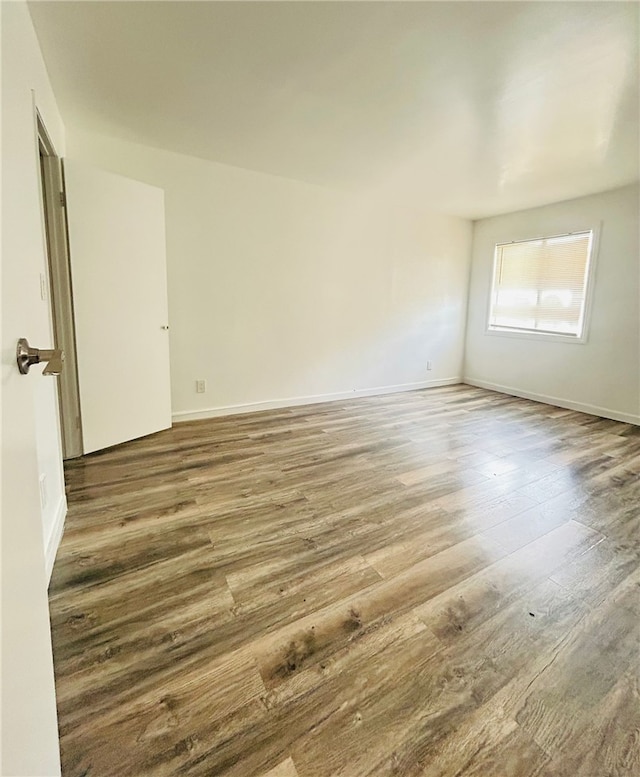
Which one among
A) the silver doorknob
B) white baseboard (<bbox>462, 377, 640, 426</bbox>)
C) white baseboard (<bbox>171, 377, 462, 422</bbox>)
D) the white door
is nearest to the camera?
the silver doorknob

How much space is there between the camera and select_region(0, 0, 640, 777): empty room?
1.04 meters

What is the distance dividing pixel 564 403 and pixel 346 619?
4213 millimetres

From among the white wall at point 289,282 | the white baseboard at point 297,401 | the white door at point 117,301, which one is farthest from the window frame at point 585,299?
the white door at point 117,301

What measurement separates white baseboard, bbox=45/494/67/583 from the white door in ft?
2.89

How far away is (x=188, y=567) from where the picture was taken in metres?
1.66

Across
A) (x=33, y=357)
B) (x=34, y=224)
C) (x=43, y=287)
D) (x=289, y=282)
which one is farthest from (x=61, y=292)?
(x=33, y=357)

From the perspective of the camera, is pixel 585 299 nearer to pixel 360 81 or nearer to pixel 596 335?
pixel 596 335

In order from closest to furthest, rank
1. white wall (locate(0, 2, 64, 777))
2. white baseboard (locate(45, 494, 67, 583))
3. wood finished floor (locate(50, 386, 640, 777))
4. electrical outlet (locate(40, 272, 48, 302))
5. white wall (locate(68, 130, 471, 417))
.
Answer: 1. white wall (locate(0, 2, 64, 777))
2. wood finished floor (locate(50, 386, 640, 777))
3. white baseboard (locate(45, 494, 67, 583))
4. electrical outlet (locate(40, 272, 48, 302))
5. white wall (locate(68, 130, 471, 417))

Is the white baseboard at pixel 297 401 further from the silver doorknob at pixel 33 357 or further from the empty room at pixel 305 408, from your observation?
the silver doorknob at pixel 33 357

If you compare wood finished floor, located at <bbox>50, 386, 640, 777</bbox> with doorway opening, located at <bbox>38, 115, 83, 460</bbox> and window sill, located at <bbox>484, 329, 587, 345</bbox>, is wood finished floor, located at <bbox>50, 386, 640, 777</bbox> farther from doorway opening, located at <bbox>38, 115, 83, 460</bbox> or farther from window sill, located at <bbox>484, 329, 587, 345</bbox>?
window sill, located at <bbox>484, 329, 587, 345</bbox>

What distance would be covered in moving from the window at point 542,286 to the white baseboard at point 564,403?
2.46 feet

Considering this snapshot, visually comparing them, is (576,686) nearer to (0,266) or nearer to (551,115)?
(0,266)

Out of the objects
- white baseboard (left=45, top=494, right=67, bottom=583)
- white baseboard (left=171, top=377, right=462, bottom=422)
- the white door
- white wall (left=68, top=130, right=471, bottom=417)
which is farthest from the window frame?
white baseboard (left=45, top=494, right=67, bottom=583)

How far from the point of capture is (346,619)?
4.63 ft
